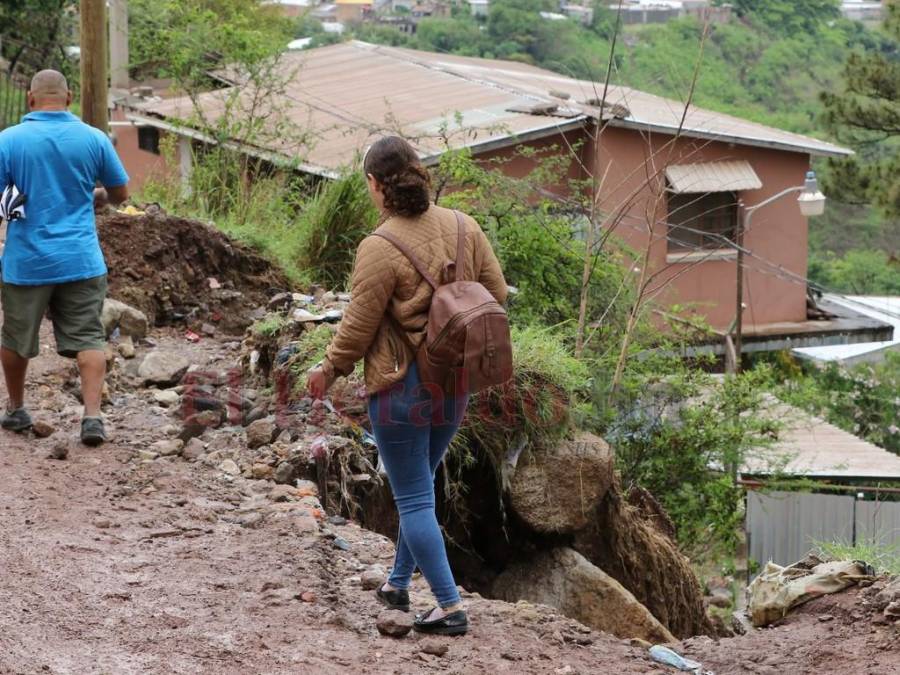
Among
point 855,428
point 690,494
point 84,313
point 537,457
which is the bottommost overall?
point 855,428


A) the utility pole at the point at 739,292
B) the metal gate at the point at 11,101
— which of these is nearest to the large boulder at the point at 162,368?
the utility pole at the point at 739,292

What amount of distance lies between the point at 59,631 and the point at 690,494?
6610mm

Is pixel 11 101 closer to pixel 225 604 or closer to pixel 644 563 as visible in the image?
pixel 644 563

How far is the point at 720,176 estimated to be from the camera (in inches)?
792

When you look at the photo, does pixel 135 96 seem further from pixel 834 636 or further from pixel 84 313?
pixel 834 636

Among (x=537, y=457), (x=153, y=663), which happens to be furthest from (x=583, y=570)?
(x=153, y=663)

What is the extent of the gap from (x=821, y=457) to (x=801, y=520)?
5.19 ft

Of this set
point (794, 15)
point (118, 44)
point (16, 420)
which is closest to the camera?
point (16, 420)

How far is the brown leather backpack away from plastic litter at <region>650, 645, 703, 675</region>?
129 centimetres

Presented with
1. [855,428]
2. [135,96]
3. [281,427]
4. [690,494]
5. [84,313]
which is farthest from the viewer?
[855,428]

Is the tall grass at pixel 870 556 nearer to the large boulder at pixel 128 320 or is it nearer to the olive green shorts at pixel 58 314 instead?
the olive green shorts at pixel 58 314

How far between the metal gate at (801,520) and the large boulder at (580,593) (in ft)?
21.2

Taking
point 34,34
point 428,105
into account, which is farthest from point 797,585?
point 34,34

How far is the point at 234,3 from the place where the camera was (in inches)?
1196
